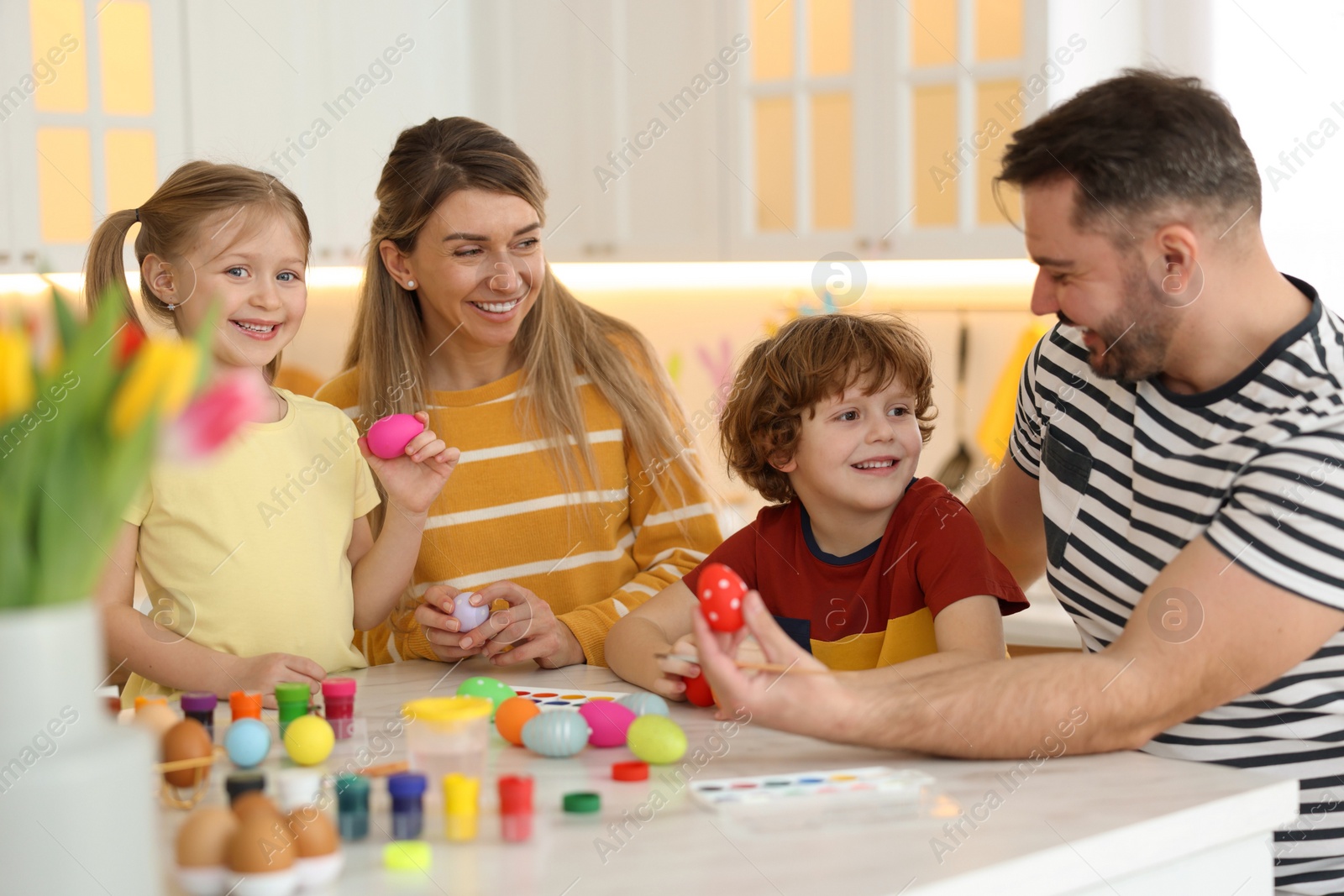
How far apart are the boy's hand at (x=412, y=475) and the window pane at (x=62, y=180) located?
203cm

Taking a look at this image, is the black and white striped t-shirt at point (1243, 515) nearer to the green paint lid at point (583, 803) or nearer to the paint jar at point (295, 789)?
the green paint lid at point (583, 803)

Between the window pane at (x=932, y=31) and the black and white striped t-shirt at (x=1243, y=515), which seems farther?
the window pane at (x=932, y=31)

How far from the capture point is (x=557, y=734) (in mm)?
1213

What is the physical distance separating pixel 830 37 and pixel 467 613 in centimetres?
182

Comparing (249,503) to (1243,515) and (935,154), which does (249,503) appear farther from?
(935,154)

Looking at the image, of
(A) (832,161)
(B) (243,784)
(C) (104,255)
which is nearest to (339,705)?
(B) (243,784)

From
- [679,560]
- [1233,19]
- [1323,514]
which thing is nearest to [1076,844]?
[1323,514]

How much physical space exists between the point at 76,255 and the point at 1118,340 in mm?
2860

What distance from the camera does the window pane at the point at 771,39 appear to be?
2986mm

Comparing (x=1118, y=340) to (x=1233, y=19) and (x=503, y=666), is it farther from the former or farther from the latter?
(x=1233, y=19)

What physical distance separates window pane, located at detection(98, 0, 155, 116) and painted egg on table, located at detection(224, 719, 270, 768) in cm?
258

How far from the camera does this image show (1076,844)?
3.19 feet

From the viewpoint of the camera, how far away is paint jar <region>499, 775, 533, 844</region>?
0.98 m

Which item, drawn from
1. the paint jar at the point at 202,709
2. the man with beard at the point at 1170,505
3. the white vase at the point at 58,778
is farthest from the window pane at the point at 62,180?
the white vase at the point at 58,778
